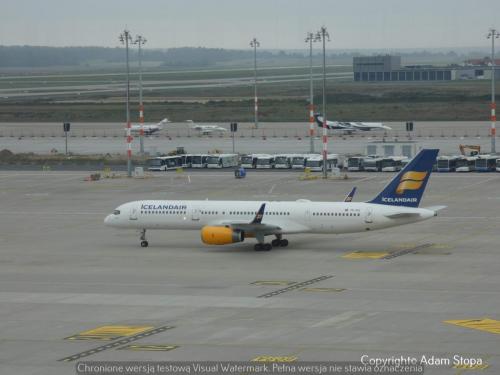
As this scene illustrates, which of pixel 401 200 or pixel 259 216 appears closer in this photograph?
pixel 259 216

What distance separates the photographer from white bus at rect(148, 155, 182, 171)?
4924 inches

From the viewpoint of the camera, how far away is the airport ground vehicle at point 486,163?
117062 millimetres

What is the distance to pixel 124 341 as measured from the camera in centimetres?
4269

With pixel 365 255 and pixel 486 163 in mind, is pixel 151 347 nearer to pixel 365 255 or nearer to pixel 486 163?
pixel 365 255

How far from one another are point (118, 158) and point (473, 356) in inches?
3975

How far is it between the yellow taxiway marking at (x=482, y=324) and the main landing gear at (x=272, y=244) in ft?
76.2

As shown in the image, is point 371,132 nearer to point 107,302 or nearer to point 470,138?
point 470,138

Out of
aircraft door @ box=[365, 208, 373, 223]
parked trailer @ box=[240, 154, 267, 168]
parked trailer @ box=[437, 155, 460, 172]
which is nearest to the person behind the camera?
aircraft door @ box=[365, 208, 373, 223]

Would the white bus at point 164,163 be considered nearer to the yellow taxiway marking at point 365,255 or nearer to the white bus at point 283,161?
the white bus at point 283,161

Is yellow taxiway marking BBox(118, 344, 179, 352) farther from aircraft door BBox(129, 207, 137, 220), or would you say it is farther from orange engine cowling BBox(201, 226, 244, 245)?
aircraft door BBox(129, 207, 137, 220)

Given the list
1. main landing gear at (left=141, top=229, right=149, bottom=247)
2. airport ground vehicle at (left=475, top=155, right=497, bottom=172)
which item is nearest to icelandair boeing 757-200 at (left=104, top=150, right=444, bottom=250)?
main landing gear at (left=141, top=229, right=149, bottom=247)

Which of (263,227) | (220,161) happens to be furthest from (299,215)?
(220,161)

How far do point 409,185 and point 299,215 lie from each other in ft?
22.0

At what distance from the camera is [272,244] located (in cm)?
6919
